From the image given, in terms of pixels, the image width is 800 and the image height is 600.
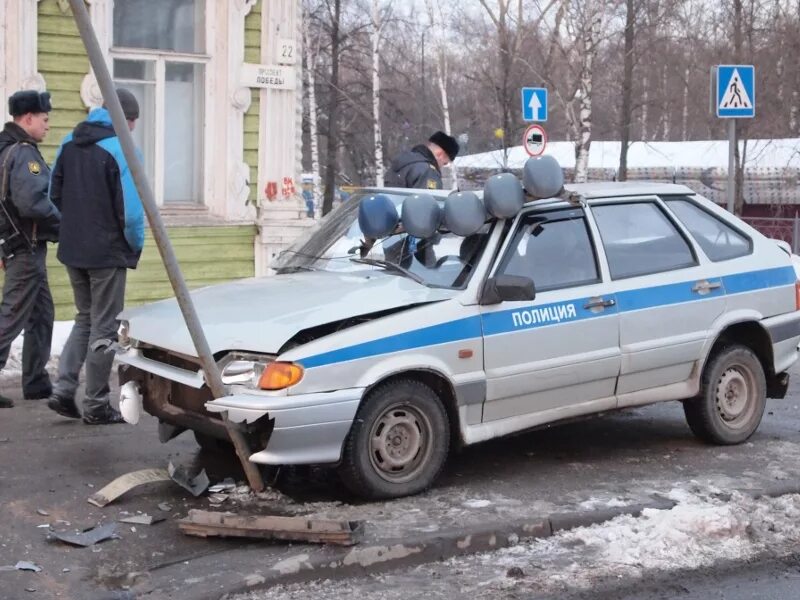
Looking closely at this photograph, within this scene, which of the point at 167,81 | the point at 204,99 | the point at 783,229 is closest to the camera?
the point at 167,81

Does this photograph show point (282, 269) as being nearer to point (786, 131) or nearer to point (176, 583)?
point (176, 583)

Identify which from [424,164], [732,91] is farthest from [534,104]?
[424,164]

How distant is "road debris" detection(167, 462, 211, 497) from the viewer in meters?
5.80

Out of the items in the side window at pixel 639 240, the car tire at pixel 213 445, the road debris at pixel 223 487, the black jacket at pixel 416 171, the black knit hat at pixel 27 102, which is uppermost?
the black knit hat at pixel 27 102

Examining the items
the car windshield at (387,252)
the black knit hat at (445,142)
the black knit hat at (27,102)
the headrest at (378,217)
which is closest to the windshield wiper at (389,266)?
the car windshield at (387,252)

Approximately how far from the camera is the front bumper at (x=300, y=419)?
5.23 metres

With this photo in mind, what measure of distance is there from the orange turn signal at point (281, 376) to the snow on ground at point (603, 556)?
957mm

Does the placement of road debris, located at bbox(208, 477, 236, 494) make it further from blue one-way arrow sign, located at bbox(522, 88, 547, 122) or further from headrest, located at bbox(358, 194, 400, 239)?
blue one-way arrow sign, located at bbox(522, 88, 547, 122)

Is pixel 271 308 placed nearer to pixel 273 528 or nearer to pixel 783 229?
pixel 273 528

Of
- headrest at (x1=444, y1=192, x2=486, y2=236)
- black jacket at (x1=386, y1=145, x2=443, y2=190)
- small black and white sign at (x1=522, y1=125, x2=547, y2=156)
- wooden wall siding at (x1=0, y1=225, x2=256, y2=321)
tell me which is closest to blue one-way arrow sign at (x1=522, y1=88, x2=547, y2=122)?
small black and white sign at (x1=522, y1=125, x2=547, y2=156)

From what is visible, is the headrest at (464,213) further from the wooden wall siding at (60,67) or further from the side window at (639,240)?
the wooden wall siding at (60,67)

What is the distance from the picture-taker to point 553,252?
636cm

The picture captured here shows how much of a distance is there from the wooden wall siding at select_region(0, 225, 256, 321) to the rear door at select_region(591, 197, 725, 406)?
5975mm

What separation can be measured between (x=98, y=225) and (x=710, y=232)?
12.2 feet
